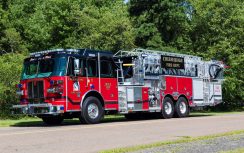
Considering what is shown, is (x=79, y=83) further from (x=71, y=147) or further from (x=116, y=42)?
(x=116, y=42)

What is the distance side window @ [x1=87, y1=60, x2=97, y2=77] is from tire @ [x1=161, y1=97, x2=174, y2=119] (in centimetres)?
504

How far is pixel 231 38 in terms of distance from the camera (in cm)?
3706

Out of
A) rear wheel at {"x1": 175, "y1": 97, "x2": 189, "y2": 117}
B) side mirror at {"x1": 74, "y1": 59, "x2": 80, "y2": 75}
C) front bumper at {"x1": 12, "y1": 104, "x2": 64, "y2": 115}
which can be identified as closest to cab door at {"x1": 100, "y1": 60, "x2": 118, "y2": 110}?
side mirror at {"x1": 74, "y1": 59, "x2": 80, "y2": 75}

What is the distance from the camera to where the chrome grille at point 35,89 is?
18.1 meters

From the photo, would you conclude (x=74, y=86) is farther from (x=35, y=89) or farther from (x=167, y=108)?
(x=167, y=108)

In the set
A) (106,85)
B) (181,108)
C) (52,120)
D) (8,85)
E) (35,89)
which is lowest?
(52,120)

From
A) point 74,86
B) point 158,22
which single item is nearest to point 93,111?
point 74,86

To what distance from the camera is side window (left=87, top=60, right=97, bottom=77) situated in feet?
61.7

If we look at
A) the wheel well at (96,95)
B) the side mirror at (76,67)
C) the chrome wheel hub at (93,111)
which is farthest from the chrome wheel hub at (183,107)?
the side mirror at (76,67)

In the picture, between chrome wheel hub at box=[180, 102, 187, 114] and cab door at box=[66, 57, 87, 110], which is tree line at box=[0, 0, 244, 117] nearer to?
chrome wheel hub at box=[180, 102, 187, 114]

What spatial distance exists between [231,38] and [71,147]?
93.9 feet

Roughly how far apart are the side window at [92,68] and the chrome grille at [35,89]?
2.07 m

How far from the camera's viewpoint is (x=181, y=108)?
23.9 meters

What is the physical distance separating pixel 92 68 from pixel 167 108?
5702 millimetres
